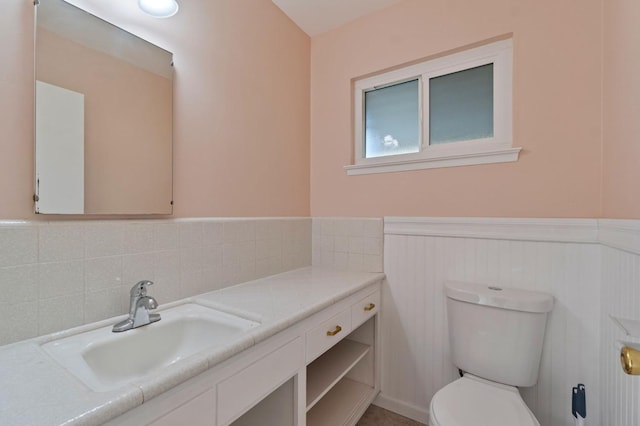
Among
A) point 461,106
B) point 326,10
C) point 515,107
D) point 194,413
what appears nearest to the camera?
point 194,413

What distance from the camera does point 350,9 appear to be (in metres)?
1.90

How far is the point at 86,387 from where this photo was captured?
645 mm

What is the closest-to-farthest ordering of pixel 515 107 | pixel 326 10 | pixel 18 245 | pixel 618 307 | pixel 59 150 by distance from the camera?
pixel 18 245 < pixel 59 150 < pixel 618 307 < pixel 515 107 < pixel 326 10

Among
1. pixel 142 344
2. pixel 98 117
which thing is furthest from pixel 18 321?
pixel 98 117

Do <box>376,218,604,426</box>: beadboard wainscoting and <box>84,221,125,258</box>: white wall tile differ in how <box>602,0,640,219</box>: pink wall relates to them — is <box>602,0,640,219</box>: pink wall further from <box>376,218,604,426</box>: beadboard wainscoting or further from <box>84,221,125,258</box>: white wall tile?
<box>84,221,125,258</box>: white wall tile

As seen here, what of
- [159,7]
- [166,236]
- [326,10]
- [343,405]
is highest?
[326,10]

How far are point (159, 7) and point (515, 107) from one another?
1.75m

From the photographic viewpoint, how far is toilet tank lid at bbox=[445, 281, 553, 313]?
50.3 inches

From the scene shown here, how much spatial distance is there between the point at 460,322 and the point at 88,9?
80.7 inches

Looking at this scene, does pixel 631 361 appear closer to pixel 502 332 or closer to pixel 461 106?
pixel 502 332

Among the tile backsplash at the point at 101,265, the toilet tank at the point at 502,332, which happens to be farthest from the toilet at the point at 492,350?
the tile backsplash at the point at 101,265

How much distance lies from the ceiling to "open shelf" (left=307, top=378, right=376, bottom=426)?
7.98 feet

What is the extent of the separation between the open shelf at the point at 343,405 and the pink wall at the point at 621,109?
4.93 ft

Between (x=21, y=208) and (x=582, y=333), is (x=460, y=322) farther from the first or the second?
(x=21, y=208)
